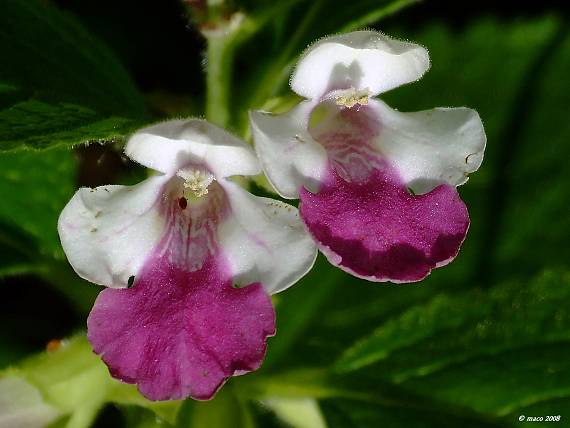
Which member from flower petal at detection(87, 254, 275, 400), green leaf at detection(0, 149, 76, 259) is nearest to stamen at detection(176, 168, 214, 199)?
flower petal at detection(87, 254, 275, 400)

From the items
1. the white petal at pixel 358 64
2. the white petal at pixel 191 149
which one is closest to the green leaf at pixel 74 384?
the white petal at pixel 191 149

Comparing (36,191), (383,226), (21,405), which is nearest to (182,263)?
(383,226)

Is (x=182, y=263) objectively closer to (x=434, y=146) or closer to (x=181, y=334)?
(x=181, y=334)

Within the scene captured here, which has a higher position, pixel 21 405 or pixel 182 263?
pixel 182 263

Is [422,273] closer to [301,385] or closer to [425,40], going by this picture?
[301,385]

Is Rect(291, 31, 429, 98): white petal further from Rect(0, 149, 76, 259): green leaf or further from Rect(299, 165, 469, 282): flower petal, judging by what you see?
Rect(0, 149, 76, 259): green leaf
